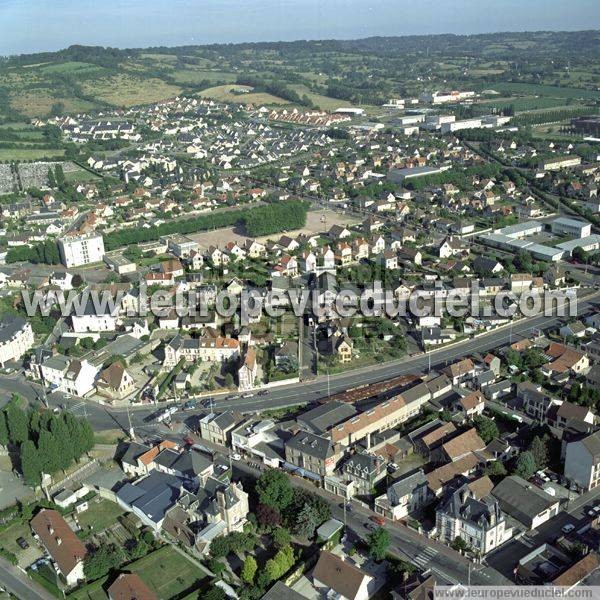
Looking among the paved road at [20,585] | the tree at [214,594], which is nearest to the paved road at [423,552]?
the tree at [214,594]

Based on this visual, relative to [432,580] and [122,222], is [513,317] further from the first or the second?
[122,222]

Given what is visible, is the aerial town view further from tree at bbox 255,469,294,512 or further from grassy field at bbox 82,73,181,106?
grassy field at bbox 82,73,181,106

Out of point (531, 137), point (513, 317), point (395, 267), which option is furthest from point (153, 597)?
point (531, 137)

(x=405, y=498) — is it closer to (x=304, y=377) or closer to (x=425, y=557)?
(x=425, y=557)

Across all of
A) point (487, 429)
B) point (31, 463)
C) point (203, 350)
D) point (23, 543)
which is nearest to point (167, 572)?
point (23, 543)

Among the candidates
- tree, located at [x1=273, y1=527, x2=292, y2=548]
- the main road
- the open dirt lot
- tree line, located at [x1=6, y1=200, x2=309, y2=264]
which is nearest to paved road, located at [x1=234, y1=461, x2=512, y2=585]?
tree, located at [x1=273, y1=527, x2=292, y2=548]

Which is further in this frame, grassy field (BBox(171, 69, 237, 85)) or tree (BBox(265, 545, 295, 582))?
grassy field (BBox(171, 69, 237, 85))
